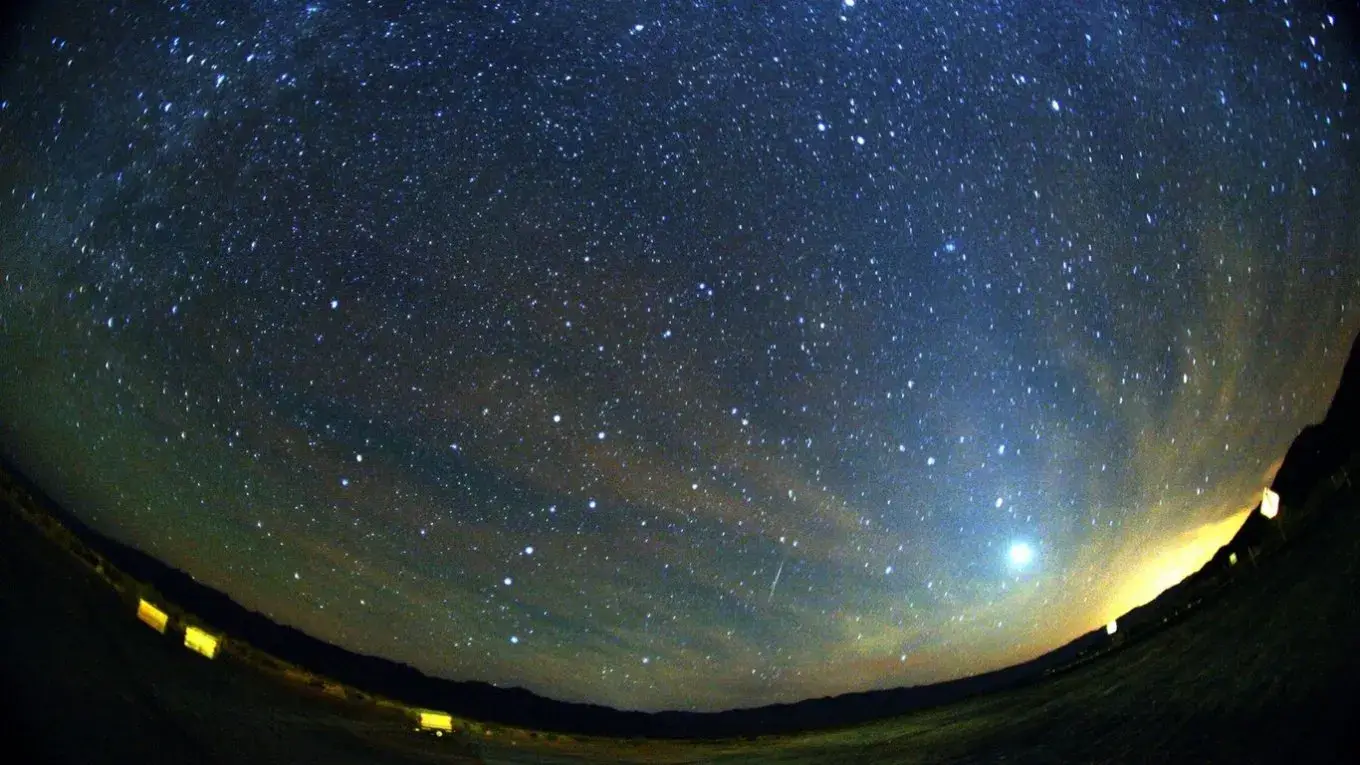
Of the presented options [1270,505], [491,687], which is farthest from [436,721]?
[1270,505]

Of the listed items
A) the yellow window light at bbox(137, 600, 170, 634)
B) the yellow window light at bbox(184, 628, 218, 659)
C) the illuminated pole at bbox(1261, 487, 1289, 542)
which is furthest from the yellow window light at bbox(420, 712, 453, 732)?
the illuminated pole at bbox(1261, 487, 1289, 542)

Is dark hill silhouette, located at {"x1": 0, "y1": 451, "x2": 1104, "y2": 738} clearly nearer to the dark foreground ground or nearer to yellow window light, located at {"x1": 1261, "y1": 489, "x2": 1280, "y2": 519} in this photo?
the dark foreground ground

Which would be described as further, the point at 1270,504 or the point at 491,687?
the point at 491,687

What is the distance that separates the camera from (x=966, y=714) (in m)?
7.02

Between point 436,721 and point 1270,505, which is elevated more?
point 1270,505

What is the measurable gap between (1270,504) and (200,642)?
8.22 m

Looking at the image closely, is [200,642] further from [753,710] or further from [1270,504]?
[1270,504]

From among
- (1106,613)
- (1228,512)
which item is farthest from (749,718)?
(1228,512)

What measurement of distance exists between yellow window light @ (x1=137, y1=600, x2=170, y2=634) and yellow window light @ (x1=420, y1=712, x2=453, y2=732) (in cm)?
224


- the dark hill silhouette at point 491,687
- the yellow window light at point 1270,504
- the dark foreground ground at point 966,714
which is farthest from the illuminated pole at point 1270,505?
the dark hill silhouette at point 491,687

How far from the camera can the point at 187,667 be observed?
18.1 ft

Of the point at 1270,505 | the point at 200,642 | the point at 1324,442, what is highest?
the point at 1324,442

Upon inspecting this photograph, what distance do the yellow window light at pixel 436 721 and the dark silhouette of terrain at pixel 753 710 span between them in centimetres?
9

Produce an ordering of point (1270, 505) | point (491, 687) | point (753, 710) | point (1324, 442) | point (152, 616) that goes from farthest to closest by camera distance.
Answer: point (753, 710), point (491, 687), point (1270, 505), point (152, 616), point (1324, 442)
